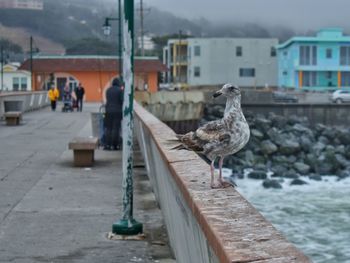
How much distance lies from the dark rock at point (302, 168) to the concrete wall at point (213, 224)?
2549 centimetres

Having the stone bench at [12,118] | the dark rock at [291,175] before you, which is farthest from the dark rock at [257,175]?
the stone bench at [12,118]

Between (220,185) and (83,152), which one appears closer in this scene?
(220,185)

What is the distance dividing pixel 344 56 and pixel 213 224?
273ft

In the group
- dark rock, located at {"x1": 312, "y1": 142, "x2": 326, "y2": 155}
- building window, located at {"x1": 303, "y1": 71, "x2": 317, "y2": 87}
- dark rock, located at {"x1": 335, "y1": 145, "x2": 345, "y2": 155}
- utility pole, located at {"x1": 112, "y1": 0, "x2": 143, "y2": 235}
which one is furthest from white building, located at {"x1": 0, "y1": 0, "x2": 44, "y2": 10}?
utility pole, located at {"x1": 112, "y1": 0, "x2": 143, "y2": 235}

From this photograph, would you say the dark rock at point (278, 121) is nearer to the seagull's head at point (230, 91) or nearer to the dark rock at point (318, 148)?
the dark rock at point (318, 148)

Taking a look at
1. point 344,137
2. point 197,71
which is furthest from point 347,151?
point 197,71

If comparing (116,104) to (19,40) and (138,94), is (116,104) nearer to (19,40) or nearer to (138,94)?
(138,94)

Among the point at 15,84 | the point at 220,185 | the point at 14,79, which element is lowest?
the point at 220,185

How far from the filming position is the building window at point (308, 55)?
8288 cm

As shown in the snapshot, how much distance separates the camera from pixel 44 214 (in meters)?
9.61

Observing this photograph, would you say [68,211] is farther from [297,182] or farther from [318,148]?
[318,148]

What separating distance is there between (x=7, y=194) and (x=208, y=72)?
8729 cm

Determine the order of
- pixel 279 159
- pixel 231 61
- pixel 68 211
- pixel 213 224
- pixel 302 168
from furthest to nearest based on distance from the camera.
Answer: pixel 231 61 < pixel 279 159 < pixel 302 168 < pixel 68 211 < pixel 213 224

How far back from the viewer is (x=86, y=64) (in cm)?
6069
